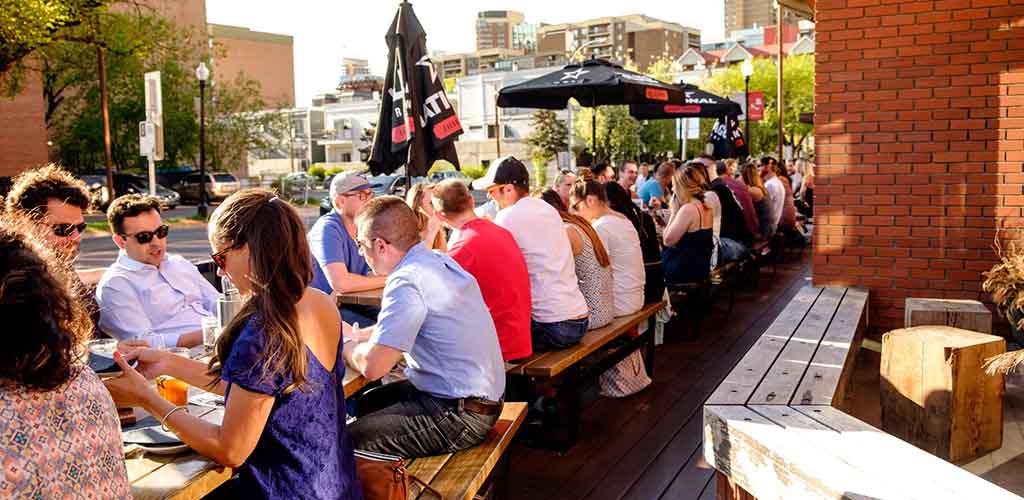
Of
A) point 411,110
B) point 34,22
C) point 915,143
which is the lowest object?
point 915,143

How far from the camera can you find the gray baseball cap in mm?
5480

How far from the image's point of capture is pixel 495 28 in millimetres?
187375

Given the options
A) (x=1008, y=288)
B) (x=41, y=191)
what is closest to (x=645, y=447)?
(x=1008, y=288)

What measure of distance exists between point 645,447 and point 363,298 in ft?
5.88

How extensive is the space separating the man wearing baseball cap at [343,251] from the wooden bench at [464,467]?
5.84ft

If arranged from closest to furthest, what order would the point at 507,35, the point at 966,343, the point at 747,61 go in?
the point at 966,343 < the point at 747,61 < the point at 507,35

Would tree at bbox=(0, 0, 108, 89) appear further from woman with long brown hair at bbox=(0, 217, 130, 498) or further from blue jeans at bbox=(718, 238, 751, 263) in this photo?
woman with long brown hair at bbox=(0, 217, 130, 498)

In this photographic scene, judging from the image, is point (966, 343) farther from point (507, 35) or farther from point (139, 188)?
point (507, 35)

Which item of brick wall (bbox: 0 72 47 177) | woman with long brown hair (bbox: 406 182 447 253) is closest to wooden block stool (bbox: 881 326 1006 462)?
woman with long brown hair (bbox: 406 182 447 253)

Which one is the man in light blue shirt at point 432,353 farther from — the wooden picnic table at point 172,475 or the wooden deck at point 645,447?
the wooden deck at point 645,447

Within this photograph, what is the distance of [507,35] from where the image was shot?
188125 millimetres

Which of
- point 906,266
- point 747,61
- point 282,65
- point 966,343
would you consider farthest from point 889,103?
point 282,65

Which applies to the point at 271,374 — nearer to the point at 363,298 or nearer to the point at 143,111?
the point at 363,298

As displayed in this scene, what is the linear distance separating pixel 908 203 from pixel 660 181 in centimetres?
512
